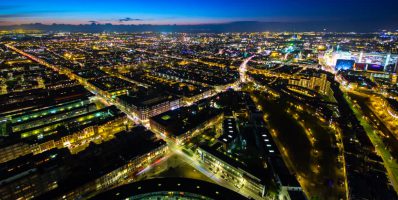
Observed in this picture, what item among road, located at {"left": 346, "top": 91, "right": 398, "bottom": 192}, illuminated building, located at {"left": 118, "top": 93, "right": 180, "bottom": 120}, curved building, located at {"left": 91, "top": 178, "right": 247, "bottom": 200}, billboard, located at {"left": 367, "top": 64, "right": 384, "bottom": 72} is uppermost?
billboard, located at {"left": 367, "top": 64, "right": 384, "bottom": 72}

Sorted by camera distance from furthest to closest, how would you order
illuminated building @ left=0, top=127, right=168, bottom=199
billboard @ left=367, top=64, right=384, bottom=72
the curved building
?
1. billboard @ left=367, top=64, right=384, bottom=72
2. illuminated building @ left=0, top=127, right=168, bottom=199
3. the curved building

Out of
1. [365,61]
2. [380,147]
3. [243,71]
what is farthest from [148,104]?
[365,61]

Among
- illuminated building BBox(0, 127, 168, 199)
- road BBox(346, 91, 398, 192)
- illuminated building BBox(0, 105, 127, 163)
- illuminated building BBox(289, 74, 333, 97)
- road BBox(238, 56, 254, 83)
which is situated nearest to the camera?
illuminated building BBox(0, 127, 168, 199)

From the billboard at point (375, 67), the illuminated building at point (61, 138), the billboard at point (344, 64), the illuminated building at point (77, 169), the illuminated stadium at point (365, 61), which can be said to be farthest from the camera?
the billboard at point (344, 64)

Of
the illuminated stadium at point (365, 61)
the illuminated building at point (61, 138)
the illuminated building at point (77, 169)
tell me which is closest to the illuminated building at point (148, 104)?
the illuminated building at point (61, 138)

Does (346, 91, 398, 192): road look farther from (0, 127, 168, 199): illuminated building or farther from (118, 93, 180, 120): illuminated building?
(118, 93, 180, 120): illuminated building

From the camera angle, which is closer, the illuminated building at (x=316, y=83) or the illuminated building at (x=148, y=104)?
the illuminated building at (x=148, y=104)

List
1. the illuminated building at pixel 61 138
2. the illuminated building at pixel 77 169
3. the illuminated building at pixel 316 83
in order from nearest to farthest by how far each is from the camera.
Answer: the illuminated building at pixel 77 169 < the illuminated building at pixel 61 138 < the illuminated building at pixel 316 83

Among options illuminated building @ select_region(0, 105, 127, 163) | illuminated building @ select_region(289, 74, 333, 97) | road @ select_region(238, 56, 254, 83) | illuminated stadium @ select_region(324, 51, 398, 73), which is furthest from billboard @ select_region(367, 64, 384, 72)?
illuminated building @ select_region(0, 105, 127, 163)

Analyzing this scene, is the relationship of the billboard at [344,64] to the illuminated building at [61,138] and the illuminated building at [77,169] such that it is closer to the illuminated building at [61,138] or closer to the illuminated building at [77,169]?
the illuminated building at [77,169]

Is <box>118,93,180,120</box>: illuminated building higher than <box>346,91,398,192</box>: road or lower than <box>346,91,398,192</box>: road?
higher
